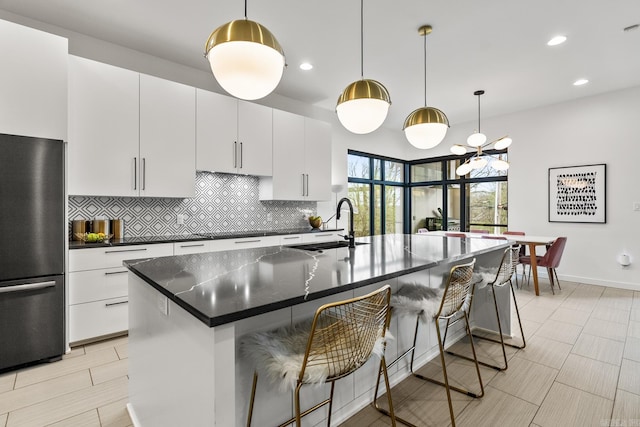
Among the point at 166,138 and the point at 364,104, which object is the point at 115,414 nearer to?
the point at 364,104

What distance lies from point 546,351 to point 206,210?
3.87m

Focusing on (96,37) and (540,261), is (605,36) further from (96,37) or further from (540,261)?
(96,37)

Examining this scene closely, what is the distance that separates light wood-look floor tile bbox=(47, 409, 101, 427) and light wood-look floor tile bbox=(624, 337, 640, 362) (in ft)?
12.8

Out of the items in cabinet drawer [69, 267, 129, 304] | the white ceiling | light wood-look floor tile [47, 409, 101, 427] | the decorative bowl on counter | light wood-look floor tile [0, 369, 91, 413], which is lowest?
light wood-look floor tile [47, 409, 101, 427]

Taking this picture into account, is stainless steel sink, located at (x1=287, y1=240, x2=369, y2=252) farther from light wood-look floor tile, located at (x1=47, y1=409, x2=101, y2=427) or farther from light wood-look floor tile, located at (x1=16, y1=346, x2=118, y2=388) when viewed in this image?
light wood-look floor tile, located at (x1=16, y1=346, x2=118, y2=388)

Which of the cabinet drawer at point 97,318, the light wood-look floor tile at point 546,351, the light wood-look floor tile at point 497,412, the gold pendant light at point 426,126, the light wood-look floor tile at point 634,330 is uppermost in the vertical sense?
the gold pendant light at point 426,126

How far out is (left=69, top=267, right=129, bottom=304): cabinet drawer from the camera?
273cm

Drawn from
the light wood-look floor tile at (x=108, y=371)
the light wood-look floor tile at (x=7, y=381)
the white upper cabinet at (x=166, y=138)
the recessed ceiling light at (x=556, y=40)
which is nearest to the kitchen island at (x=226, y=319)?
the light wood-look floor tile at (x=108, y=371)

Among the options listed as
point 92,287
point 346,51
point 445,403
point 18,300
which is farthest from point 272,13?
point 445,403

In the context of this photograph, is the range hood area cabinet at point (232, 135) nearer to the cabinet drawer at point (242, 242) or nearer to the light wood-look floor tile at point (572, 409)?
the cabinet drawer at point (242, 242)

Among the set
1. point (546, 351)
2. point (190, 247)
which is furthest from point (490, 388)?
point (190, 247)

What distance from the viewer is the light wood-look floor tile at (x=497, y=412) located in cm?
181

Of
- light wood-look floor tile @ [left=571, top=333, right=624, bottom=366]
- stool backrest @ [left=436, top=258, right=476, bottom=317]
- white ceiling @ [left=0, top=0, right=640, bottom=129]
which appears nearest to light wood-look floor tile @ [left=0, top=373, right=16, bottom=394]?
stool backrest @ [left=436, top=258, right=476, bottom=317]

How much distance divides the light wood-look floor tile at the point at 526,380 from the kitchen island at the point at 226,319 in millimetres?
714
